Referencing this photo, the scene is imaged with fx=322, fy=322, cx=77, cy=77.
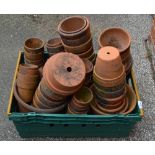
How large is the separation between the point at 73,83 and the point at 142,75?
5.57 feet

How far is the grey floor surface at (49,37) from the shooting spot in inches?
158

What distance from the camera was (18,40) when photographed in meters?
A: 5.10

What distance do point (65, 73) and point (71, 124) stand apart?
2.09 feet

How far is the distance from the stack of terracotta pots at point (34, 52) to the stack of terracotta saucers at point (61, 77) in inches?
18.6

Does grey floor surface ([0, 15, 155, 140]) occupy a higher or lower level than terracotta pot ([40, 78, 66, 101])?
lower

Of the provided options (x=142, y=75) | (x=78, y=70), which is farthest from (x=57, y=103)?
(x=142, y=75)

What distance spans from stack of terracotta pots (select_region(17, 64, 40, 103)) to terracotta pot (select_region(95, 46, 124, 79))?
0.76m

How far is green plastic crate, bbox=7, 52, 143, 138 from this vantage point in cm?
343


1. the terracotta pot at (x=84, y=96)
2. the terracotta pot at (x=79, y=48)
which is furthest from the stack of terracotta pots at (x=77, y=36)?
the terracotta pot at (x=84, y=96)

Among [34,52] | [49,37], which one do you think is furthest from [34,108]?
[49,37]

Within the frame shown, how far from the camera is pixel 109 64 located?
3195 mm

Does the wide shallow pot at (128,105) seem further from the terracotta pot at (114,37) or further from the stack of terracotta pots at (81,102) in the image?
the terracotta pot at (114,37)

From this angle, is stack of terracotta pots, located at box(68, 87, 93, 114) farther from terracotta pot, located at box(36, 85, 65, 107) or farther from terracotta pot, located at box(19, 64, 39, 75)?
terracotta pot, located at box(19, 64, 39, 75)

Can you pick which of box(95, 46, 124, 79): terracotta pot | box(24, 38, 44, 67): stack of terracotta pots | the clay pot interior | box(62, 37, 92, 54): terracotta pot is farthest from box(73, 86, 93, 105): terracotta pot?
the clay pot interior
